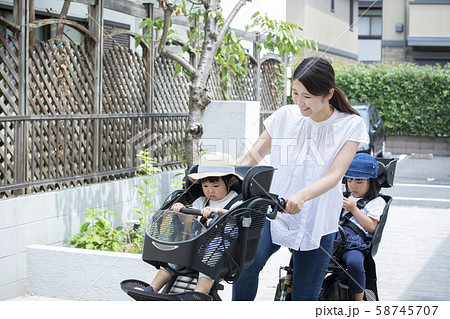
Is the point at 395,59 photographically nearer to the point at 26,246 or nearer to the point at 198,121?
the point at 198,121

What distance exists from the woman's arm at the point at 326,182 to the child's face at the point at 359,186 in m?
1.15

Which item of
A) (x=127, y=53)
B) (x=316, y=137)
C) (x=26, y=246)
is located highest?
(x=127, y=53)

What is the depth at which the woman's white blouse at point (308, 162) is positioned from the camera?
127 inches

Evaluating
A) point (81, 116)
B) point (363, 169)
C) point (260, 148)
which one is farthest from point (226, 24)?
point (260, 148)

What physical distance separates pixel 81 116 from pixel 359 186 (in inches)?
126

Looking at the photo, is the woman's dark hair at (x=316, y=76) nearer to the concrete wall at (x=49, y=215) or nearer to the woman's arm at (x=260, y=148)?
the woman's arm at (x=260, y=148)

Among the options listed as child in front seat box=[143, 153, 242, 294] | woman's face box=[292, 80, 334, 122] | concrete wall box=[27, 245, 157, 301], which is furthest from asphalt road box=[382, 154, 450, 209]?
woman's face box=[292, 80, 334, 122]

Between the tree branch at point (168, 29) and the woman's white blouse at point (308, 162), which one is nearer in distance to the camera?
the woman's white blouse at point (308, 162)

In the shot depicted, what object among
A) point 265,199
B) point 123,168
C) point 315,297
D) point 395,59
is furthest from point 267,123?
point 395,59

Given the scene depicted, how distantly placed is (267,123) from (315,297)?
0.96 m

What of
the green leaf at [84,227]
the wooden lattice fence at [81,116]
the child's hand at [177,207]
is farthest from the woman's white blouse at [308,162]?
the green leaf at [84,227]

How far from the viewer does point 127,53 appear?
24.5 feet

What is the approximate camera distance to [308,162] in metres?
3.24

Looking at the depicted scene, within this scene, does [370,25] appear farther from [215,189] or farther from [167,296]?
[167,296]
